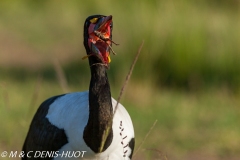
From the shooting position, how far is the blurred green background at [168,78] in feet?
18.8

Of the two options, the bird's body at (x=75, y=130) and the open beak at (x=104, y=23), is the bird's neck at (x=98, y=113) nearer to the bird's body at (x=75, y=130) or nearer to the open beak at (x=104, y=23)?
the bird's body at (x=75, y=130)

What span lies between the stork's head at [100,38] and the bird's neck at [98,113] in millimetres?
135

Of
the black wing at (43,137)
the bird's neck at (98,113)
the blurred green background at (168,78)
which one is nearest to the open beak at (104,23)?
the bird's neck at (98,113)

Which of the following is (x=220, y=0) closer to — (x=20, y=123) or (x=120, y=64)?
(x=120, y=64)

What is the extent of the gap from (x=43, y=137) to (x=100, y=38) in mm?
763

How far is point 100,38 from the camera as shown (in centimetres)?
361

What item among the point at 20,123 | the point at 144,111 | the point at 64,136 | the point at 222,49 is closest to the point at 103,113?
the point at 64,136

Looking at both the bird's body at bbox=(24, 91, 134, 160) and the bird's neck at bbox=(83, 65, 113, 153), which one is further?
the bird's body at bbox=(24, 91, 134, 160)

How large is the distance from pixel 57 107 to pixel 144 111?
7.78 feet

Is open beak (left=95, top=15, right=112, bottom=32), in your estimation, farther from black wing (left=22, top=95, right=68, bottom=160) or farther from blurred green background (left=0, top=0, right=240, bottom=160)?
blurred green background (left=0, top=0, right=240, bottom=160)

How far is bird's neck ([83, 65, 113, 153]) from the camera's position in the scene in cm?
365

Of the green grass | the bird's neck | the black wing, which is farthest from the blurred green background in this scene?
the bird's neck

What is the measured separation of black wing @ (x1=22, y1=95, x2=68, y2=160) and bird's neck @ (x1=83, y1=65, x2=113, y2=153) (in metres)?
0.23

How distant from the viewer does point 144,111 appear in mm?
6441
